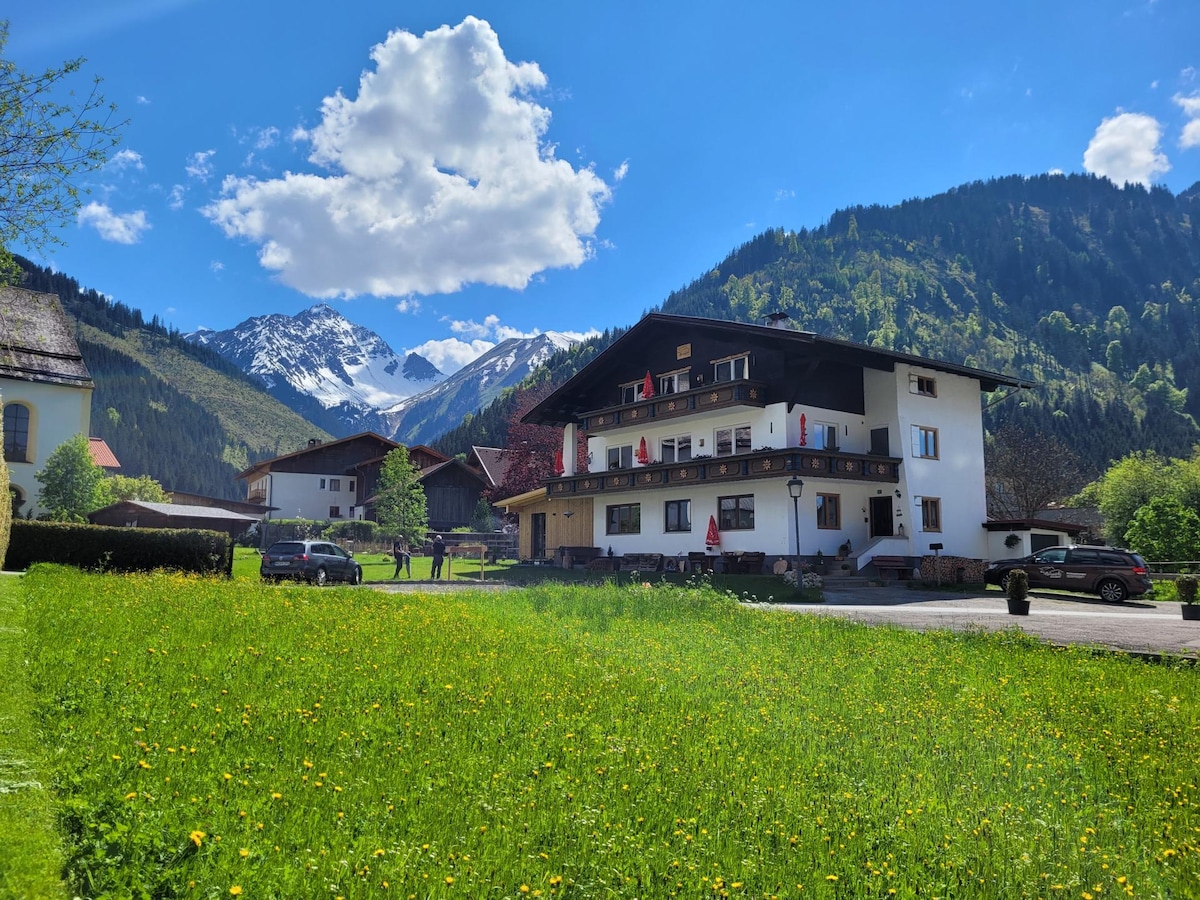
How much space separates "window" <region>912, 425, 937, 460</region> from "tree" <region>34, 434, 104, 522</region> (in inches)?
1645

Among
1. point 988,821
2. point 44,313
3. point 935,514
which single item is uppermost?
point 44,313

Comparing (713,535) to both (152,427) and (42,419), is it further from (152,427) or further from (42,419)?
(152,427)

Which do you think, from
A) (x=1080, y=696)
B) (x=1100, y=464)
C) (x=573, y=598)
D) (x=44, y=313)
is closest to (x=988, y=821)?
(x=1080, y=696)

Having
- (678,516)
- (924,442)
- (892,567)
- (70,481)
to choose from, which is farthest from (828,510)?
(70,481)

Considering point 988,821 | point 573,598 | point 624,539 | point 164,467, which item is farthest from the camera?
point 164,467

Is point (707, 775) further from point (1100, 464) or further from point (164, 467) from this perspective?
point (164, 467)

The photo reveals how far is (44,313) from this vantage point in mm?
49562

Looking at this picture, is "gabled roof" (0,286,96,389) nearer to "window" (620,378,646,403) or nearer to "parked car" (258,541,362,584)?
"parked car" (258,541,362,584)

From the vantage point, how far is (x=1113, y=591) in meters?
28.0

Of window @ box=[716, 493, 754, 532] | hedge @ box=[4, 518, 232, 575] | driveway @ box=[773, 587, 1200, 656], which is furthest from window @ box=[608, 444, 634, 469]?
hedge @ box=[4, 518, 232, 575]

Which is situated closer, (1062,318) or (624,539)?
(624,539)

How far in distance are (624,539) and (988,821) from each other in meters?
37.3

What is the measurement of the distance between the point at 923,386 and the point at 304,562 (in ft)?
93.1

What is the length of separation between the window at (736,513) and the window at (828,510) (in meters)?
2.94
